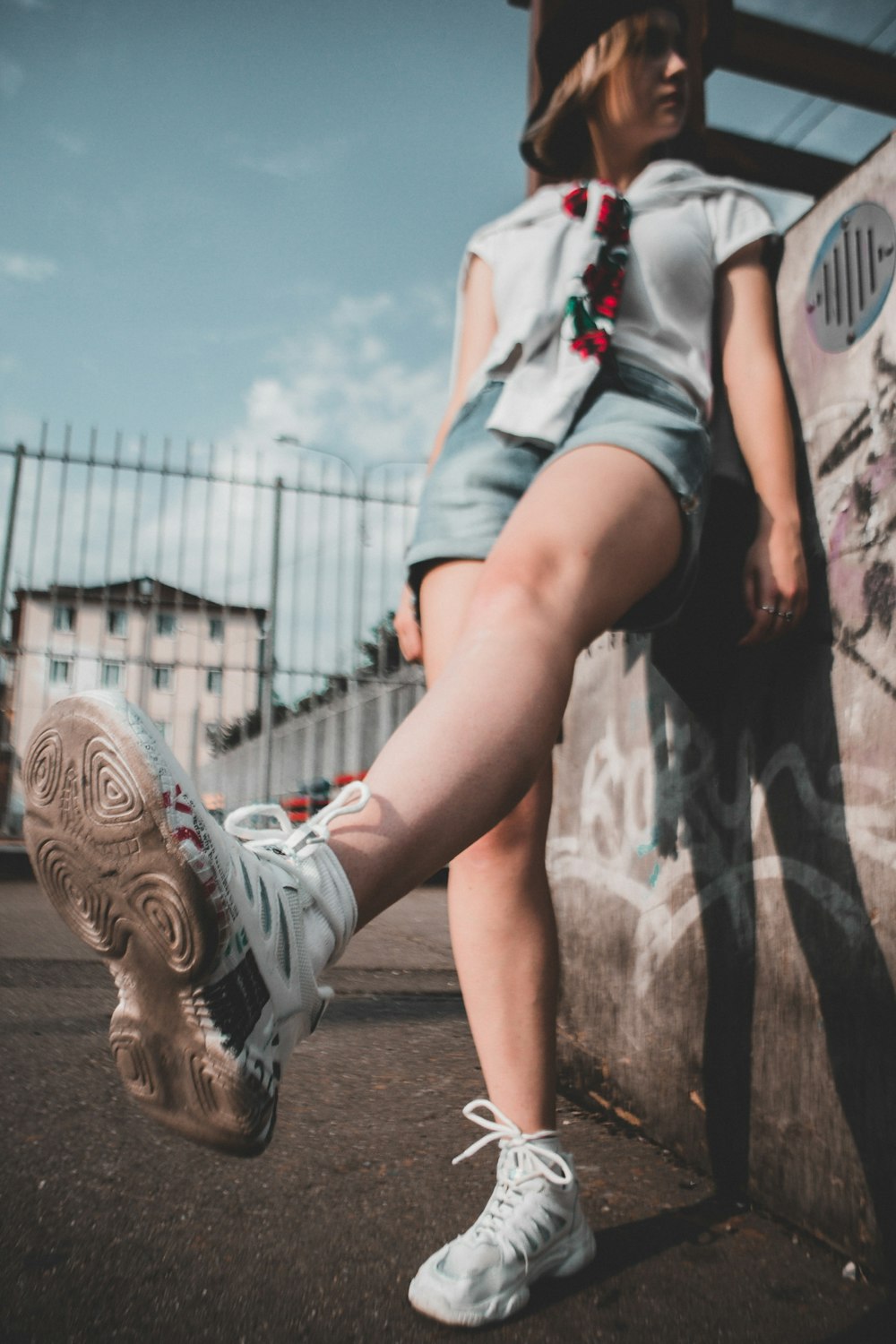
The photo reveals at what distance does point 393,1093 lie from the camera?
5.67 feet

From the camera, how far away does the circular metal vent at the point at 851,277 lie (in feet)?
3.88

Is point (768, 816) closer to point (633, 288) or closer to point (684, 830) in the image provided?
point (684, 830)

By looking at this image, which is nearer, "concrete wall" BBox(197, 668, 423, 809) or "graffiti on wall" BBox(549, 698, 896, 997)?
"graffiti on wall" BBox(549, 698, 896, 997)

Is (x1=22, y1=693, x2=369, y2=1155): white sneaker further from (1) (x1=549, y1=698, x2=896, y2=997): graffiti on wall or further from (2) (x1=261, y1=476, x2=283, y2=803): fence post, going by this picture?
(2) (x1=261, y1=476, x2=283, y2=803): fence post

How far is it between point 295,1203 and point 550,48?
185 centimetres

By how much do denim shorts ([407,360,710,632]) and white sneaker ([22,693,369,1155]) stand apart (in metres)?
0.58

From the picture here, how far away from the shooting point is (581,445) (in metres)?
1.08

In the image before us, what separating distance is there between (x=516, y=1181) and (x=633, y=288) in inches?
44.9

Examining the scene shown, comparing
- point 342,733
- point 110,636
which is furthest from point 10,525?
point 342,733

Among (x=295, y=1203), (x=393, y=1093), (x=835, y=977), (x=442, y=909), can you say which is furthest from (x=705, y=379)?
(x=442, y=909)

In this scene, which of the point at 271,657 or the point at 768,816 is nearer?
the point at 768,816

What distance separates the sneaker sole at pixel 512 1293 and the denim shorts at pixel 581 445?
2.41ft

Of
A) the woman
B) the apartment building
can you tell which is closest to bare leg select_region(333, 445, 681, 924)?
the woman

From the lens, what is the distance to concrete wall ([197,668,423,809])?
26.2 feet
